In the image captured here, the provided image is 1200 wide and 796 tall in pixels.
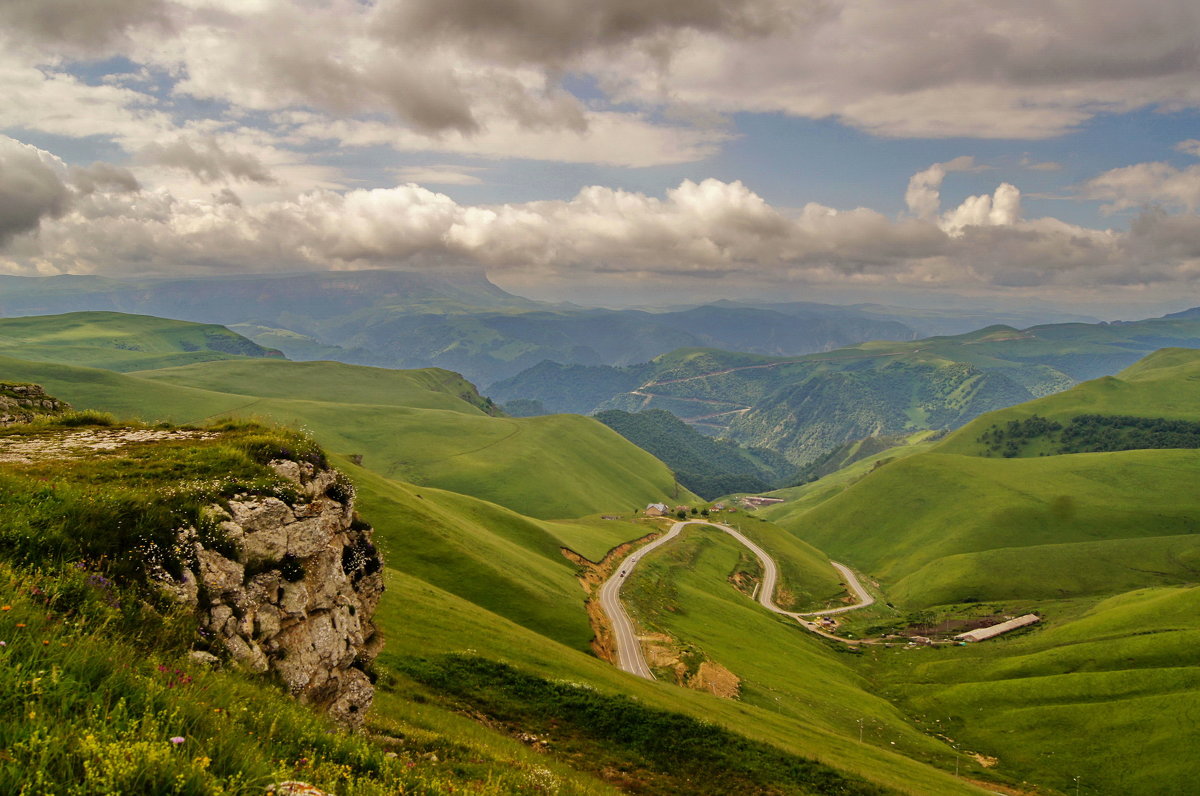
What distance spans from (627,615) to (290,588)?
7363 cm

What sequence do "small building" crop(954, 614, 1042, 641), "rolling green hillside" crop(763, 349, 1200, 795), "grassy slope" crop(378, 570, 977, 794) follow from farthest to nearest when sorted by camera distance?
1. "small building" crop(954, 614, 1042, 641)
2. "rolling green hillside" crop(763, 349, 1200, 795)
3. "grassy slope" crop(378, 570, 977, 794)

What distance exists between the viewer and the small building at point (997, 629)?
392 ft

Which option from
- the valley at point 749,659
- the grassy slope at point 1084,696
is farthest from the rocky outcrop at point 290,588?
the grassy slope at point 1084,696

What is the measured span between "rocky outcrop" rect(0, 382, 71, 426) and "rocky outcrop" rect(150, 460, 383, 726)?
18.5 metres

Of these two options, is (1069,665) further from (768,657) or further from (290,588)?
(290,588)

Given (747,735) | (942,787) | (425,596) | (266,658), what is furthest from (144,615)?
(942,787)

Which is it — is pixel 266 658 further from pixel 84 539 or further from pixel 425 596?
pixel 425 596

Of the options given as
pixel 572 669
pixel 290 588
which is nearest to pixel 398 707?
pixel 290 588

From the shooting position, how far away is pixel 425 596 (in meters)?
46.4

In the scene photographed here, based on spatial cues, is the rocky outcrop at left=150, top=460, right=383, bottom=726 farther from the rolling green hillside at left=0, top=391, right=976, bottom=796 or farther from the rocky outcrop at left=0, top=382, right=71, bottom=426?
the rocky outcrop at left=0, top=382, right=71, bottom=426

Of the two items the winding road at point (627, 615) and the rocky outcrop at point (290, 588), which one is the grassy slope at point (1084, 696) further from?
the rocky outcrop at point (290, 588)

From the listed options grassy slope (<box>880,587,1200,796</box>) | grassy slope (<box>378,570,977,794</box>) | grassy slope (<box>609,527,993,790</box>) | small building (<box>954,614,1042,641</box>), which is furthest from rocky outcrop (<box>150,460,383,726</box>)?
small building (<box>954,614,1042,641</box>)

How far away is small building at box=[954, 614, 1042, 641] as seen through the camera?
11950 centimetres

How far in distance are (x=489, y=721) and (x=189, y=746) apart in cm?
2307
